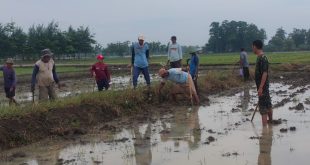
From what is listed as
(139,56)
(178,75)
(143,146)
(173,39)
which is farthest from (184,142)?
(173,39)

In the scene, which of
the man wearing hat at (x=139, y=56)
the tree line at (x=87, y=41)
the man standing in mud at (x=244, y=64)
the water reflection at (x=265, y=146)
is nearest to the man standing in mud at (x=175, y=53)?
the man wearing hat at (x=139, y=56)

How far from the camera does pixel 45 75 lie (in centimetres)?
1028

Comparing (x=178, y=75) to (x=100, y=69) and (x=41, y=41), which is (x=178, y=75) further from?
(x=41, y=41)

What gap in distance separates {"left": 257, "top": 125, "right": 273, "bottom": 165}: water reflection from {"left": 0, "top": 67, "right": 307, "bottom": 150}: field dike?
10.6 feet

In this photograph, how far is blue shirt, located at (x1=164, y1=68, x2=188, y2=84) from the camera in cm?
1166

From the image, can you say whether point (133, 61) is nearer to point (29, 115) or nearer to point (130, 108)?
point (130, 108)

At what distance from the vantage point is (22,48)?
5753 centimetres

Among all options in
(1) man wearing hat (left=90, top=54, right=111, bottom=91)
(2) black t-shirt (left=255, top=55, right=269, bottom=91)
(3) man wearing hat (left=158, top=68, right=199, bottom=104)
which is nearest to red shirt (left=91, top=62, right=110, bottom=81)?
(1) man wearing hat (left=90, top=54, right=111, bottom=91)

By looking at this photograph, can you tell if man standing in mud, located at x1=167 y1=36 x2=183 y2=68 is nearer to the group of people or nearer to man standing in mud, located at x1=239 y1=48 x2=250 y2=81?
the group of people

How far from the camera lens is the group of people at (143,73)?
8891mm

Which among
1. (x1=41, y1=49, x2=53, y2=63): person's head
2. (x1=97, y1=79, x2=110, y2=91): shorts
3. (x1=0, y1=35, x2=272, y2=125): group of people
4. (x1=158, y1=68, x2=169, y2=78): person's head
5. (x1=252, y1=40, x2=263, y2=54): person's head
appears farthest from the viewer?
(x1=97, y1=79, x2=110, y2=91): shorts

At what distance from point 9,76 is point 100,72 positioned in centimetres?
235

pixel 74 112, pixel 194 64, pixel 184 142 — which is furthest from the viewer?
pixel 194 64

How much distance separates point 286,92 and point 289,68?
12620 millimetres
